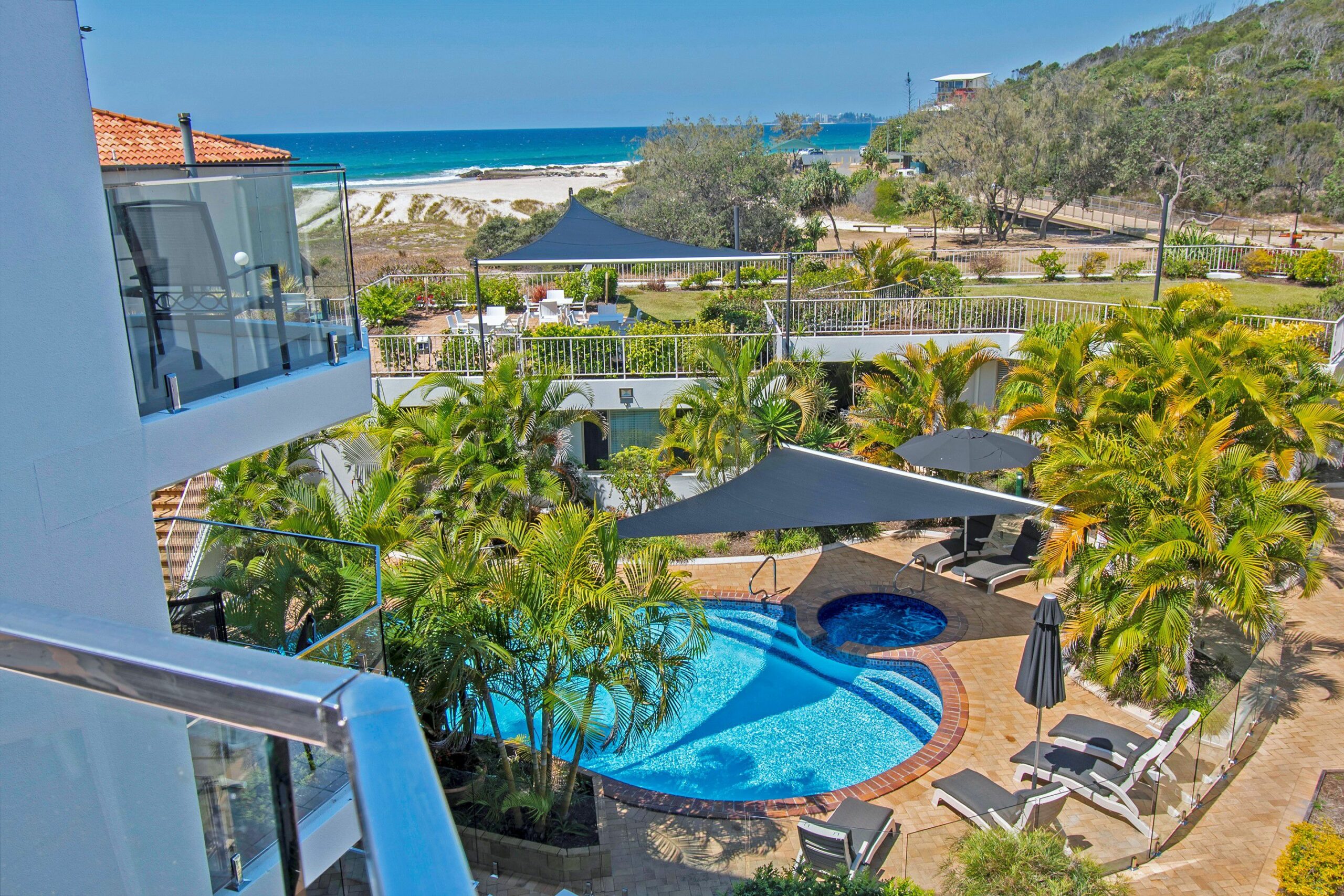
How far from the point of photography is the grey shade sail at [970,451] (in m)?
13.6

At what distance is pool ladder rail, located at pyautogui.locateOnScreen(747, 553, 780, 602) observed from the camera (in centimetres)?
1432

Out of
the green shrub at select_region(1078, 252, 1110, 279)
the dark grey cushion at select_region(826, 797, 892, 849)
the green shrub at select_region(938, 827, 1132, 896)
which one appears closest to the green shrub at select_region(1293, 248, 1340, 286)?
the green shrub at select_region(1078, 252, 1110, 279)

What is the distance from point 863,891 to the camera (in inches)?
289

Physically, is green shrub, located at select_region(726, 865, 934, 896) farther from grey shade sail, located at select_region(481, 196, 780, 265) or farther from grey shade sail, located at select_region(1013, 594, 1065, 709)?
grey shade sail, located at select_region(481, 196, 780, 265)

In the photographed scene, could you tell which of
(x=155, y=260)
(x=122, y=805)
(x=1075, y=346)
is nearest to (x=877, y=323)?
(x=1075, y=346)

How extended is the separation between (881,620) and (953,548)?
7.38ft

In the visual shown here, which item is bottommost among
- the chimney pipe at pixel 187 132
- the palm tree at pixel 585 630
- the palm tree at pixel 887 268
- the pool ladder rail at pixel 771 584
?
the pool ladder rail at pixel 771 584

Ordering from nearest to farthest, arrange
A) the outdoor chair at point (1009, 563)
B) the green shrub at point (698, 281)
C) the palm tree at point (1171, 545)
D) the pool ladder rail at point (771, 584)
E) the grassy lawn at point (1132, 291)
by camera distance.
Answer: the palm tree at point (1171, 545)
the outdoor chair at point (1009, 563)
the pool ladder rail at point (771, 584)
the grassy lawn at point (1132, 291)
the green shrub at point (698, 281)

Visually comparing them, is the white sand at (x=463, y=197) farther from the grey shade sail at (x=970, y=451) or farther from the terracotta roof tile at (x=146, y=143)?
the grey shade sail at (x=970, y=451)

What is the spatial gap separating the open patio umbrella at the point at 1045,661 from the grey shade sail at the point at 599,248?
12.8 metres

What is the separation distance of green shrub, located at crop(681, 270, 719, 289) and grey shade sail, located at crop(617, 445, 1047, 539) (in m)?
17.7

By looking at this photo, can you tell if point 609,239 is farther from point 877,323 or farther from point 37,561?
point 37,561

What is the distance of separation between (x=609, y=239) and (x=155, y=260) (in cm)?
1912

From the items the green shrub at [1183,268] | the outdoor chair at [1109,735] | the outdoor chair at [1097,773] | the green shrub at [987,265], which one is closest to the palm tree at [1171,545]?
the outdoor chair at [1109,735]
